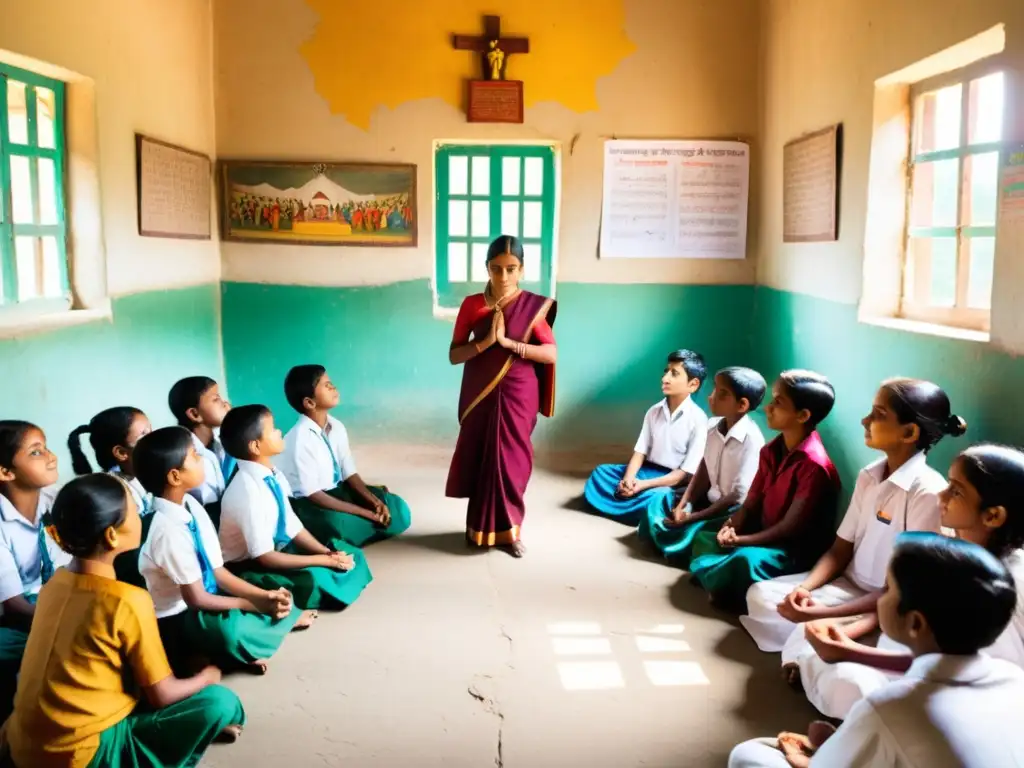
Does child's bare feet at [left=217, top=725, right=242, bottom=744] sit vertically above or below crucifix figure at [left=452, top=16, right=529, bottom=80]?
below

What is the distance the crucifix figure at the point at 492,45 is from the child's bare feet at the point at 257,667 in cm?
391

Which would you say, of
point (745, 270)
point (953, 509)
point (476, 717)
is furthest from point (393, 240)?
point (953, 509)

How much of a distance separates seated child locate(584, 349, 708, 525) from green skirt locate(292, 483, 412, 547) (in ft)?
3.63

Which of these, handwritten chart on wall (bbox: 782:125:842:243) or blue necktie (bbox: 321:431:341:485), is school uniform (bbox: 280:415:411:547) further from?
handwritten chart on wall (bbox: 782:125:842:243)

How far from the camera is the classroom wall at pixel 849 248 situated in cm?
289

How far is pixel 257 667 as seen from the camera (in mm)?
2828

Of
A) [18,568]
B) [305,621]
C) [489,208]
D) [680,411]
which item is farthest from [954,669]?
[489,208]

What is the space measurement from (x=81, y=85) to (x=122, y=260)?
0.83 m

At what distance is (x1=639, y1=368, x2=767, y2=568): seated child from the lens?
3914mm

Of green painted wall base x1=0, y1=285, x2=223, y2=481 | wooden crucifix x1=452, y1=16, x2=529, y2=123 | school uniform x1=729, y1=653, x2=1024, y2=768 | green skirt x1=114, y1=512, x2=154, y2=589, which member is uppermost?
wooden crucifix x1=452, y1=16, x2=529, y2=123

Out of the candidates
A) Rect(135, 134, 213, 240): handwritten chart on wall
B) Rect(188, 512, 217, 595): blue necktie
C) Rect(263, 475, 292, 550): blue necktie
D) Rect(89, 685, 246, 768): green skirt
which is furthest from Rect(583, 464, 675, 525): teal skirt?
Rect(135, 134, 213, 240): handwritten chart on wall

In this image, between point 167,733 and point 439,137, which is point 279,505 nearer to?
point 167,733

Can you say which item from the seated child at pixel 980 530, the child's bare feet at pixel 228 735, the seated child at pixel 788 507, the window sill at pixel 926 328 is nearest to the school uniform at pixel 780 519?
the seated child at pixel 788 507

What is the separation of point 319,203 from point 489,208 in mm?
1096
